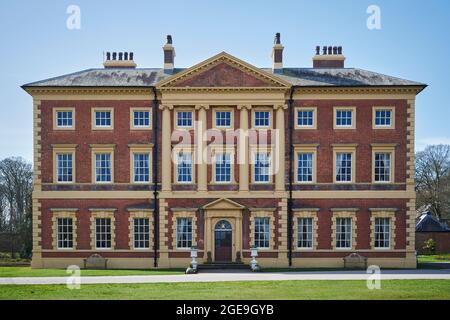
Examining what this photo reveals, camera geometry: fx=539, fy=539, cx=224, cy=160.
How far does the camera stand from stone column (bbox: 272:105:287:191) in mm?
35656

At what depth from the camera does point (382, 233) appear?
3566 centimetres

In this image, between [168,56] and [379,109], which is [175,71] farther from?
[379,109]

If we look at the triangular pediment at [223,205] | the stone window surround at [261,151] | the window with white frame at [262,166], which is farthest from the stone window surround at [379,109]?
the triangular pediment at [223,205]

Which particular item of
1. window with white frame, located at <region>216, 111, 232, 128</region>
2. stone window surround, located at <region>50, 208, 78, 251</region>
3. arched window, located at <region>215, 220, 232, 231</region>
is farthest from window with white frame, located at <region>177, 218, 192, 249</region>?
stone window surround, located at <region>50, 208, 78, 251</region>

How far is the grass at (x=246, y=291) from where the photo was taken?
20.0m

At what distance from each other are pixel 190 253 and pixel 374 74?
17.7 m

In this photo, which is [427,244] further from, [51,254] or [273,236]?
[51,254]

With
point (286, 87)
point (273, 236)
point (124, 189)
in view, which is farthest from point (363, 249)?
point (124, 189)

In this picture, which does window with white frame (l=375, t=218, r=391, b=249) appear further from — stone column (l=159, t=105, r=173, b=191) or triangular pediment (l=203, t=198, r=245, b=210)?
stone column (l=159, t=105, r=173, b=191)

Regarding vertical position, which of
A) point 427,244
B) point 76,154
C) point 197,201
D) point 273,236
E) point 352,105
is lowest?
point 427,244

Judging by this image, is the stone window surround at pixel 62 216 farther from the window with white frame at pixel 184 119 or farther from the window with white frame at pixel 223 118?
the window with white frame at pixel 223 118

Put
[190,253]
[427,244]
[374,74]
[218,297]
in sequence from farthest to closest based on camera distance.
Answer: [427,244] < [374,74] < [190,253] < [218,297]

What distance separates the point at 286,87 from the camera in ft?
117

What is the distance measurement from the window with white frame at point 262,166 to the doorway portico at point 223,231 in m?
2.41
